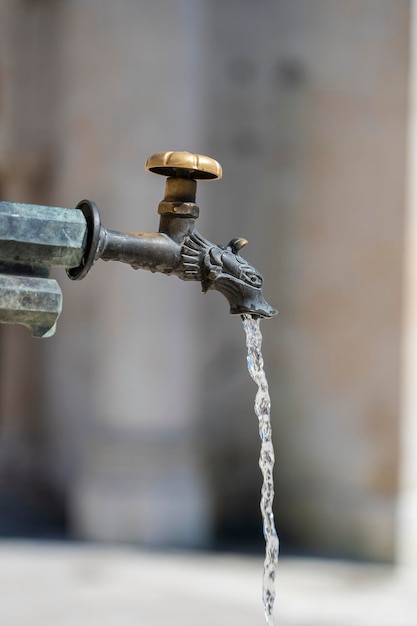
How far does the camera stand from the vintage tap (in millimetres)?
1015

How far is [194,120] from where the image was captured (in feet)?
12.9

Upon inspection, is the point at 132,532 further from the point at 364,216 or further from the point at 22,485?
the point at 364,216

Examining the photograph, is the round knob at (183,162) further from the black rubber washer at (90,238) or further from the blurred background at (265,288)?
the blurred background at (265,288)

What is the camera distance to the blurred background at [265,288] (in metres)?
3.75

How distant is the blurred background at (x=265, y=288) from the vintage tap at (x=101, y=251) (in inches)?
103

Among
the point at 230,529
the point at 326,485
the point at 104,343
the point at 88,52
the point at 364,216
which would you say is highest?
the point at 88,52

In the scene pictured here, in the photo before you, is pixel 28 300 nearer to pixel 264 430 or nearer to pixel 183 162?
pixel 183 162

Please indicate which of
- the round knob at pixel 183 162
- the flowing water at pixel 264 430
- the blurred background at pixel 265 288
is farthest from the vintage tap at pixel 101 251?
the blurred background at pixel 265 288

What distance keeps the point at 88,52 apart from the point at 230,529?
7.44 ft

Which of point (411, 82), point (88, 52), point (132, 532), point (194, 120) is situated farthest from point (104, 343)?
point (411, 82)

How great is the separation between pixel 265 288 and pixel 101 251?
302 cm

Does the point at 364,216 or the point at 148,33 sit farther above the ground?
the point at 148,33

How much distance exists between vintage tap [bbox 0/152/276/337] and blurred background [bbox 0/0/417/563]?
→ 2.61 meters

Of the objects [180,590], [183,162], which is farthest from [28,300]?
[180,590]
